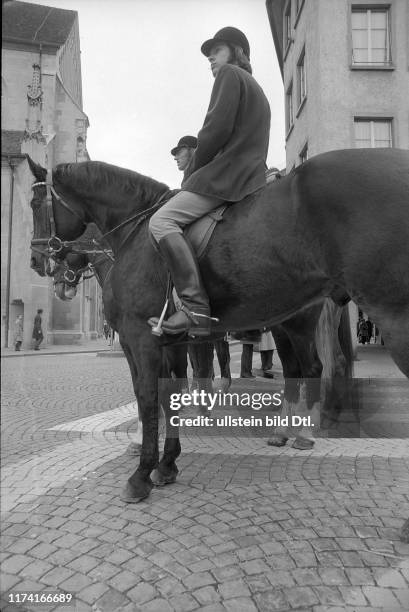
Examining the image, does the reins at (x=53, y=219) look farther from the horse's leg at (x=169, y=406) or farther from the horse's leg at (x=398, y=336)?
the horse's leg at (x=398, y=336)

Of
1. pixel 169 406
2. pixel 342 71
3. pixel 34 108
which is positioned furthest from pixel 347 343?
pixel 34 108

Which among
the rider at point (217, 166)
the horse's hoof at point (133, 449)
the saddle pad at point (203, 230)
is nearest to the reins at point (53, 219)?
the rider at point (217, 166)

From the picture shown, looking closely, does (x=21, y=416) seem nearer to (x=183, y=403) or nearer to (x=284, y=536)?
(x=183, y=403)

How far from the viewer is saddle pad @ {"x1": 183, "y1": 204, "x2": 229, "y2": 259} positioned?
214cm

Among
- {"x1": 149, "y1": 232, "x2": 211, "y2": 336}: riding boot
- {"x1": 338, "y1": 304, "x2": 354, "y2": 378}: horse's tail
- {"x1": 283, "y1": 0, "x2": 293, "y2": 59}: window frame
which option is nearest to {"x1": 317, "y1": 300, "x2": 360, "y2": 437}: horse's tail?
{"x1": 338, "y1": 304, "x2": 354, "y2": 378}: horse's tail

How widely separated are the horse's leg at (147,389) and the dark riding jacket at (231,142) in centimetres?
83

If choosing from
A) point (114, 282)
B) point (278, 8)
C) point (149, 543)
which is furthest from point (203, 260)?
point (278, 8)

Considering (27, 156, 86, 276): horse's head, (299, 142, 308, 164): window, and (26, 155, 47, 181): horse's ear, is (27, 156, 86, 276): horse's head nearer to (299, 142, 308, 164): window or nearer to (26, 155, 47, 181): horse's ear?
(26, 155, 47, 181): horse's ear

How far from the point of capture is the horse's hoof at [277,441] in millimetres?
3439

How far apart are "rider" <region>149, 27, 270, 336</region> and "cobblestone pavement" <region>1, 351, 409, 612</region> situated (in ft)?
2.62

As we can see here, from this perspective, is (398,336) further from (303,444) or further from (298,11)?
(303,444)

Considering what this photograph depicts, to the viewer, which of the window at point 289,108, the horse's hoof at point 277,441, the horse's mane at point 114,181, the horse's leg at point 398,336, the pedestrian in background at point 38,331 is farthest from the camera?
the horse's hoof at point 277,441

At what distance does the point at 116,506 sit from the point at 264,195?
1.71 m

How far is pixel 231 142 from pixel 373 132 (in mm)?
1230
